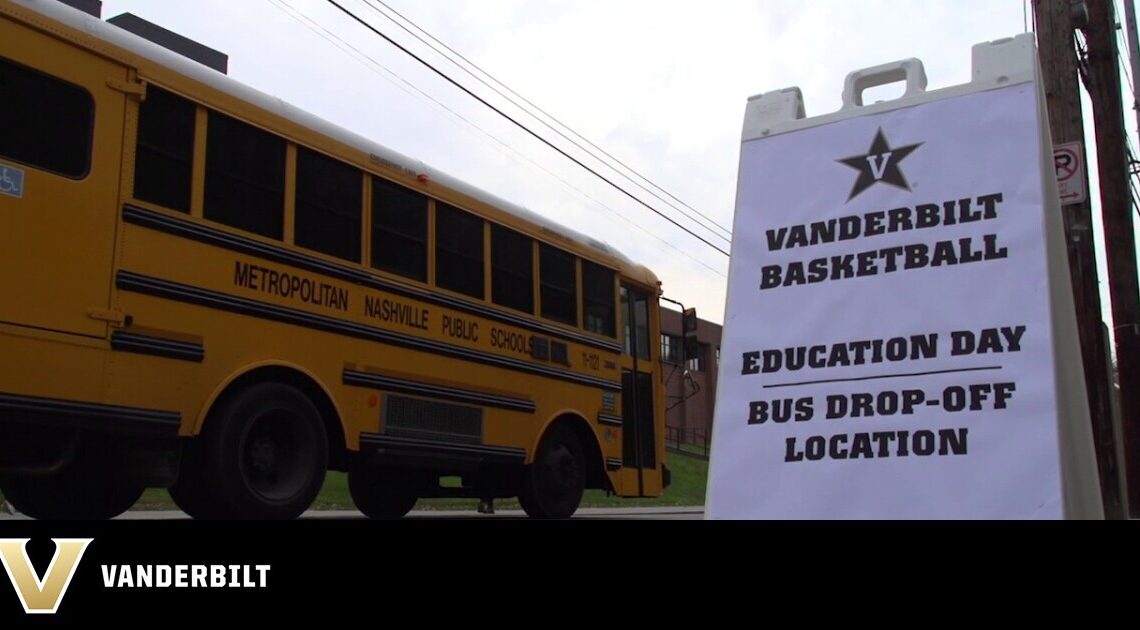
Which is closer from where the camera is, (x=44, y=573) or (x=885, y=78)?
(x=44, y=573)

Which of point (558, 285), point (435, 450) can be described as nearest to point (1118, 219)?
point (558, 285)

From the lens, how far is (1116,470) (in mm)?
6824

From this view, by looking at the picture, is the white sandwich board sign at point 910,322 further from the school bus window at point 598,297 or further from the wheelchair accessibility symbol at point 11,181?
the school bus window at point 598,297

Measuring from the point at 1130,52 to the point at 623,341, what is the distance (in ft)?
31.2

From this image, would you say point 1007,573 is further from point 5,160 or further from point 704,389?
point 704,389

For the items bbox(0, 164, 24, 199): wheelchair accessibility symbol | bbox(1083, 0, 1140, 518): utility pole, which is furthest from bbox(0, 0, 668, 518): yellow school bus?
bbox(1083, 0, 1140, 518): utility pole

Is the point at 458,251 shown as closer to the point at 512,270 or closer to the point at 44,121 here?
the point at 512,270

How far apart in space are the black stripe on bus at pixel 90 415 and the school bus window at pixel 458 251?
2.70 meters

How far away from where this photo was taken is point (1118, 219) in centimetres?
855

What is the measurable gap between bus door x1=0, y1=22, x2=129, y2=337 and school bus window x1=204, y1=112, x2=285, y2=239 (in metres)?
0.66

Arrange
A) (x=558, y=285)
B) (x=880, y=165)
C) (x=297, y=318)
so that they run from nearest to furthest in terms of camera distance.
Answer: (x=880, y=165), (x=297, y=318), (x=558, y=285)

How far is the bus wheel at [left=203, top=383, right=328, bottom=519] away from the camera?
6.16 metres

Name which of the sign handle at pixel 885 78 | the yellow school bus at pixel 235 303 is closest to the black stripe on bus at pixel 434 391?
the yellow school bus at pixel 235 303

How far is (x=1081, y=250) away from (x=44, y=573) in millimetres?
6603
